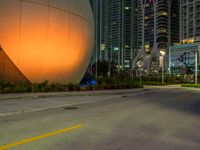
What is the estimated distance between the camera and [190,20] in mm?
181750

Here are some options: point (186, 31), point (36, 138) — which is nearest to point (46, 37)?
point (36, 138)

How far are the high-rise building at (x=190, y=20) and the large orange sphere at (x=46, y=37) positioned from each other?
153 metres

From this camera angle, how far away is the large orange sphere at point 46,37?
19.6m

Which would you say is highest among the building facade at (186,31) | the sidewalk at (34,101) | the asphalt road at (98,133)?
the building facade at (186,31)

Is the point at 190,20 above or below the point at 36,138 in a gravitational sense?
above

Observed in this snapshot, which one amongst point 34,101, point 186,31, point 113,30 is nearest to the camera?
point 34,101

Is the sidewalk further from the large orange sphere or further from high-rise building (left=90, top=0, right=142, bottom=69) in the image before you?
high-rise building (left=90, top=0, right=142, bottom=69)

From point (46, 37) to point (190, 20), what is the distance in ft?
574

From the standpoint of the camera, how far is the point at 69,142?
661cm

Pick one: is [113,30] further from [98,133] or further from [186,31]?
[98,133]

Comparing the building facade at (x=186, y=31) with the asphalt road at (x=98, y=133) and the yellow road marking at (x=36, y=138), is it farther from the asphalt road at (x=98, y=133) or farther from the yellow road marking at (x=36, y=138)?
the yellow road marking at (x=36, y=138)

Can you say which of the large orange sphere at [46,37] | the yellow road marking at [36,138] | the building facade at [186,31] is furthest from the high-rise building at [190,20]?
the yellow road marking at [36,138]

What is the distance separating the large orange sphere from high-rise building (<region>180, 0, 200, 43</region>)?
153 metres

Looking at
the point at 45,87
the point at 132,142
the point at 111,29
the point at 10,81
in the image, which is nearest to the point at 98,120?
the point at 132,142
